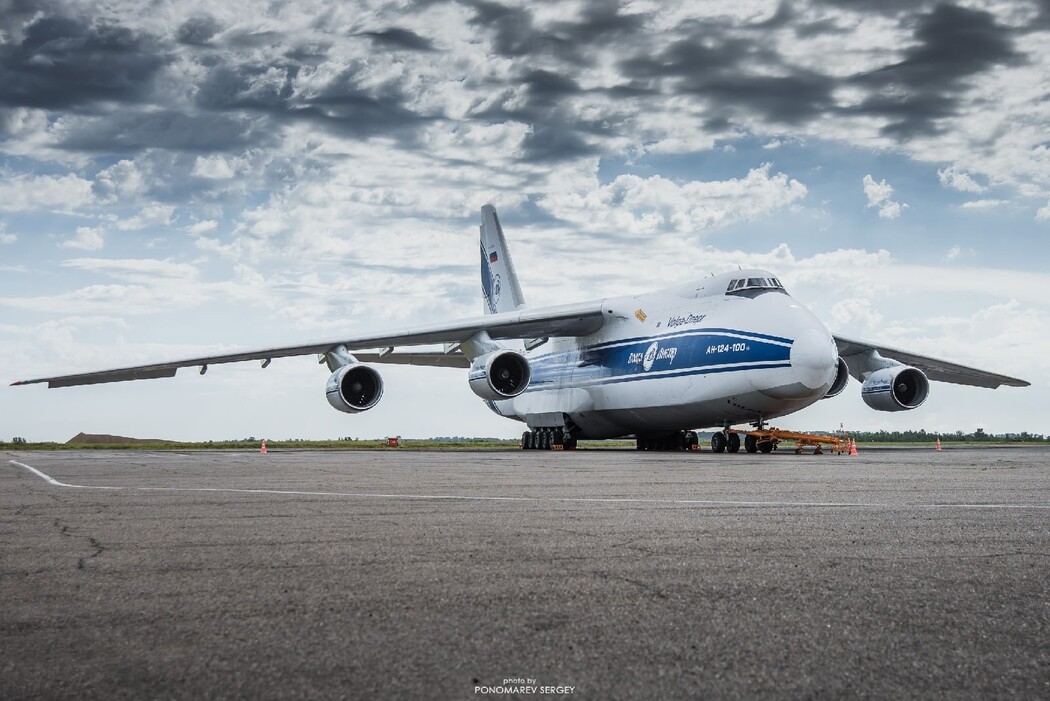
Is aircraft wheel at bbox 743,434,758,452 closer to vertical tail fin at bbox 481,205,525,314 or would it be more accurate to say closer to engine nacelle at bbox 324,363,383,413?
engine nacelle at bbox 324,363,383,413

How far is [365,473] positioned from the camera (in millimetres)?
14023

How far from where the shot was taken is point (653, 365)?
24547mm

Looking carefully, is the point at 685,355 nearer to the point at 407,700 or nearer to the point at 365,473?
the point at 365,473

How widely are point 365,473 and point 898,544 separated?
943 centimetres

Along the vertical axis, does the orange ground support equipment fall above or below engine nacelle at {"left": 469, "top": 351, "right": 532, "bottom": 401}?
below

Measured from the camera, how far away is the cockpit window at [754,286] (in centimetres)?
2258

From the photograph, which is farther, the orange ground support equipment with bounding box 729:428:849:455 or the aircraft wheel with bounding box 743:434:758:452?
the aircraft wheel with bounding box 743:434:758:452

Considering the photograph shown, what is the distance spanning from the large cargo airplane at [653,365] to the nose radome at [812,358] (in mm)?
27

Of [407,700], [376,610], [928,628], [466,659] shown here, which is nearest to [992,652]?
[928,628]

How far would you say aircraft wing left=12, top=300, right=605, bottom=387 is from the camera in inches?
1049

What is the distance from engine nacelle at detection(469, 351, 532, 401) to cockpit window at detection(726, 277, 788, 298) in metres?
5.61

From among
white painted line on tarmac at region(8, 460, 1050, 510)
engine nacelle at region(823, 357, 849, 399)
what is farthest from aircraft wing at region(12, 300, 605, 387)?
white painted line on tarmac at region(8, 460, 1050, 510)

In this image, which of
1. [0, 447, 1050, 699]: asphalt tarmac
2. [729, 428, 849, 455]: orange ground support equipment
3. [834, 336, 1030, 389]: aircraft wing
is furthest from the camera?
[834, 336, 1030, 389]: aircraft wing

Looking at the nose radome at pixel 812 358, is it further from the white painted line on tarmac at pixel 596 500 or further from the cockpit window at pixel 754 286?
the white painted line on tarmac at pixel 596 500
